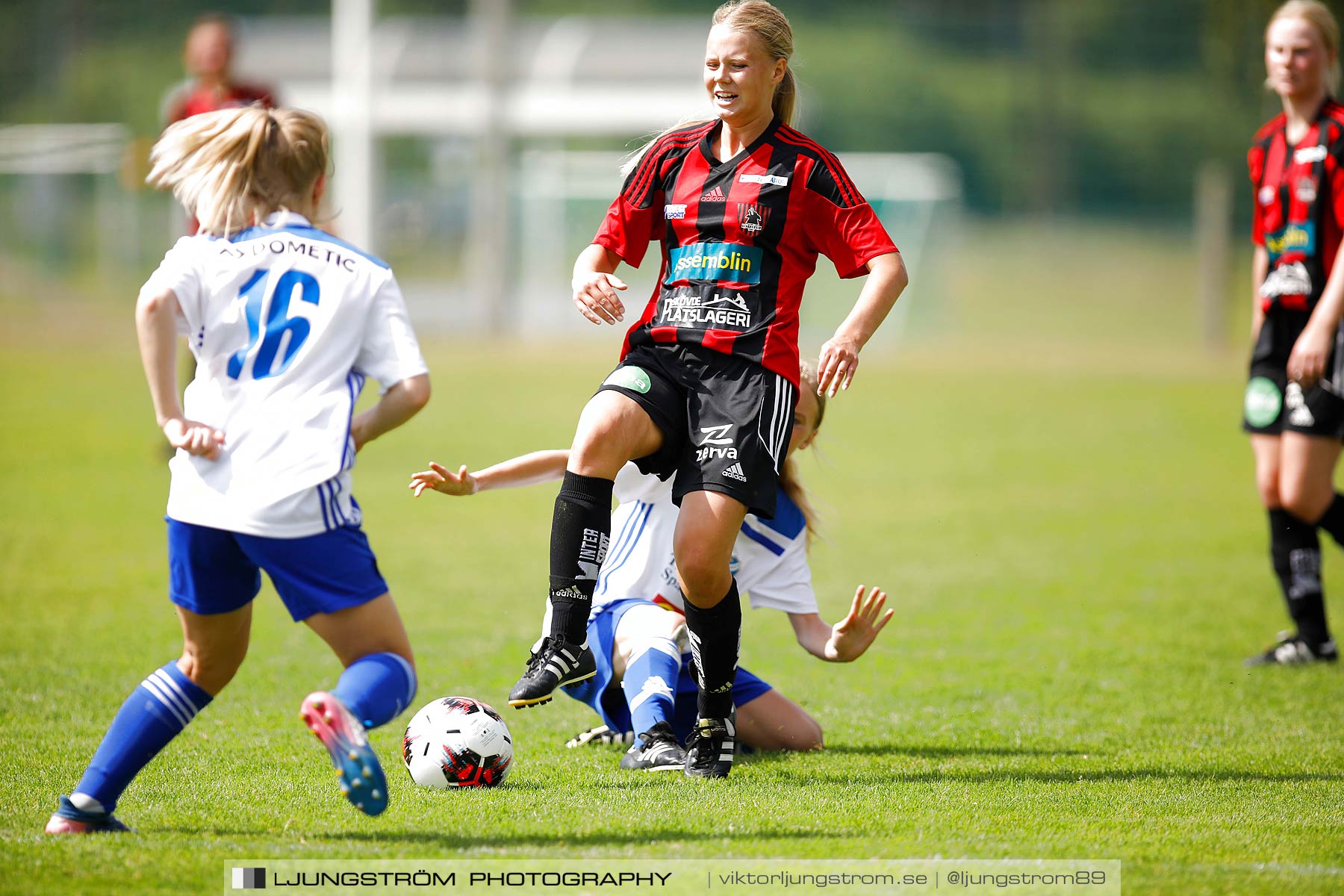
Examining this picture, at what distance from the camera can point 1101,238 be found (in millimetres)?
33062

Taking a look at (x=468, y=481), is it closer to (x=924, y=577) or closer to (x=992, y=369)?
(x=924, y=577)

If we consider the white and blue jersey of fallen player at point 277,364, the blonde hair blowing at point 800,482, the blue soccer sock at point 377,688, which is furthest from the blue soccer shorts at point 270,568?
the blonde hair blowing at point 800,482

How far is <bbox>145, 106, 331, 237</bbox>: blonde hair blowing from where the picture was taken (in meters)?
3.30

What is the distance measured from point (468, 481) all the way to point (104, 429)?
10.00m

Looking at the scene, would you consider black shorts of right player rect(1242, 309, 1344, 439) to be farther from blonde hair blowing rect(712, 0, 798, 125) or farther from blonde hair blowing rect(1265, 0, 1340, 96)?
blonde hair blowing rect(712, 0, 798, 125)

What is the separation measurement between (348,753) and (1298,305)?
A: 14.3 ft

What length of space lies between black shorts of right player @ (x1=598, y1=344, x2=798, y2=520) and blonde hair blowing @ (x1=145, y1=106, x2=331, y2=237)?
3.22ft

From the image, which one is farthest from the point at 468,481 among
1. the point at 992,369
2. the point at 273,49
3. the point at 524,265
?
the point at 273,49

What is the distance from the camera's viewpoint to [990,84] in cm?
4050

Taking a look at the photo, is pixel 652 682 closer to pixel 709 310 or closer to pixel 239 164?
pixel 709 310

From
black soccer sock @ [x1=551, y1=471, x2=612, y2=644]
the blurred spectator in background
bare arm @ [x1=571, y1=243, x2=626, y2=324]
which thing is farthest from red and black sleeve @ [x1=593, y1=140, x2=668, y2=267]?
the blurred spectator in background

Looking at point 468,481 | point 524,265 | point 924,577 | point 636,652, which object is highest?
point 468,481

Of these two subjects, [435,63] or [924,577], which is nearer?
[924,577]

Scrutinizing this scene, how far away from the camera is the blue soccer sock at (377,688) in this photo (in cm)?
312
